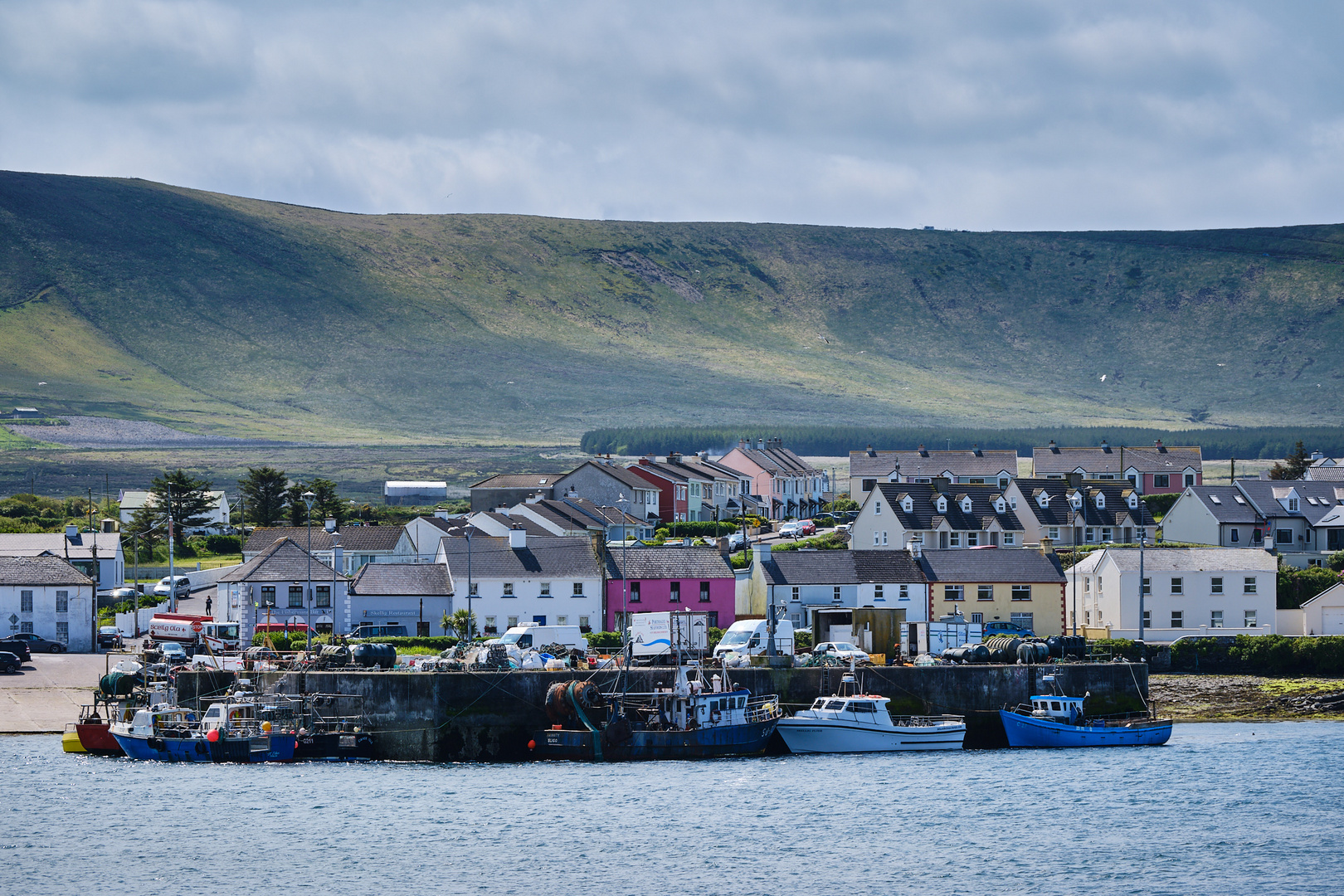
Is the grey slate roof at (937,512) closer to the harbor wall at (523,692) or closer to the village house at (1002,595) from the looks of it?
the village house at (1002,595)

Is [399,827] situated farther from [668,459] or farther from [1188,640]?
[668,459]

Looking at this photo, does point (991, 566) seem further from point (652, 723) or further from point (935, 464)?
point (935, 464)

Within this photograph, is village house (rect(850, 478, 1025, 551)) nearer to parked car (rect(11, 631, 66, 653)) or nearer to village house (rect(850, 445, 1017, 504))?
village house (rect(850, 445, 1017, 504))

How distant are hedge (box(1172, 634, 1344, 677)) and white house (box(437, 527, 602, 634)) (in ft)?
99.3

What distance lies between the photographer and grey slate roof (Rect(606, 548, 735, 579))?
9312 centimetres

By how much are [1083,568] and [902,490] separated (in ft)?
73.3

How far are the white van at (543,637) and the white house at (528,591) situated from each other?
4861 mm

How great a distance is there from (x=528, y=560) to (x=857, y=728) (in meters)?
28.4

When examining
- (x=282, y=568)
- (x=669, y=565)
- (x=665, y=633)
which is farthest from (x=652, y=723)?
(x=282, y=568)

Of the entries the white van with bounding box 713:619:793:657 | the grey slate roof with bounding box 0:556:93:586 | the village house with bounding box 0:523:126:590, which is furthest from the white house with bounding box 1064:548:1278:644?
the village house with bounding box 0:523:126:590

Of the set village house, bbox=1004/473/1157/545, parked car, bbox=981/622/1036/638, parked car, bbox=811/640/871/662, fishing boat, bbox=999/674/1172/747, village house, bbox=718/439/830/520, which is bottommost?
fishing boat, bbox=999/674/1172/747

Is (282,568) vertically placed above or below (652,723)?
above

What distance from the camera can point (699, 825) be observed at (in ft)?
194

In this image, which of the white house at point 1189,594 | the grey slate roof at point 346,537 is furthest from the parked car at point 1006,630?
the grey slate roof at point 346,537
